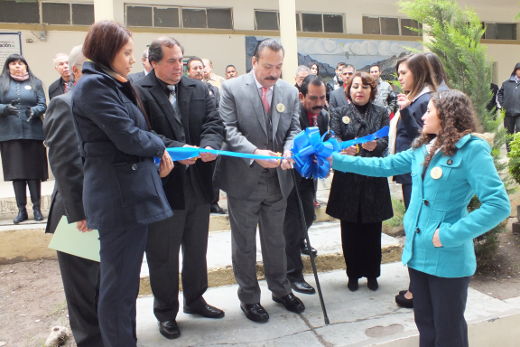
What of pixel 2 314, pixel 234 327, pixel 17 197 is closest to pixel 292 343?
pixel 234 327

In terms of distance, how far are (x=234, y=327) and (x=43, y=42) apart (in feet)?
27.9

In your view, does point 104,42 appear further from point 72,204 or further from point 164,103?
point 72,204

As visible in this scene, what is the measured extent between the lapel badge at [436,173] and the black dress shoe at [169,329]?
78.5 inches

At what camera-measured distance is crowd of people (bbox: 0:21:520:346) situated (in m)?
2.37

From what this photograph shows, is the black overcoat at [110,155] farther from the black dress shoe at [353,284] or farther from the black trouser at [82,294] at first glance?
the black dress shoe at [353,284]

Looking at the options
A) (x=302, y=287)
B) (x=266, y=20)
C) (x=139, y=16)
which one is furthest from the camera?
(x=266, y=20)

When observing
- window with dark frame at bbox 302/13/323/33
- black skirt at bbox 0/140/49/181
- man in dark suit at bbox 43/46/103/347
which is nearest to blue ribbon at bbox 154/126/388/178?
man in dark suit at bbox 43/46/103/347

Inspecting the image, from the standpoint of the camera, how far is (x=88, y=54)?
2.41m

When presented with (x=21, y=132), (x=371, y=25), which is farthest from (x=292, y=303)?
(x=371, y=25)

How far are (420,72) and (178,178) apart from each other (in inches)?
76.7

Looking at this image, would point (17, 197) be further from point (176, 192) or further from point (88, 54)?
point (88, 54)

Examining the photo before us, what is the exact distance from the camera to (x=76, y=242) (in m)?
2.65

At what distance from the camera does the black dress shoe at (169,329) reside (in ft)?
10.4

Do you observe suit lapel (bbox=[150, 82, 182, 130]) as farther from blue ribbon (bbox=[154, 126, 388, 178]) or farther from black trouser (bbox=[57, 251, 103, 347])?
black trouser (bbox=[57, 251, 103, 347])
